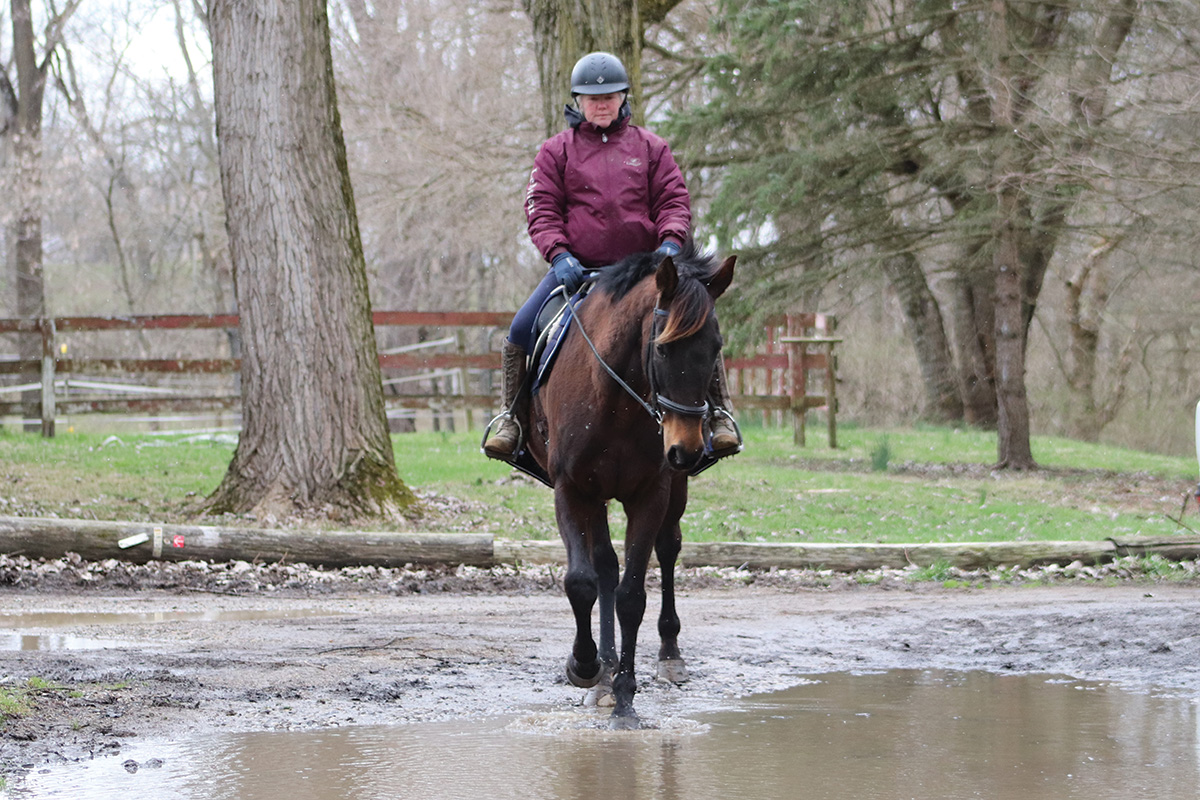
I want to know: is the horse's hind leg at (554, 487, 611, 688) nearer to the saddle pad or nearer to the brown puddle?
the saddle pad

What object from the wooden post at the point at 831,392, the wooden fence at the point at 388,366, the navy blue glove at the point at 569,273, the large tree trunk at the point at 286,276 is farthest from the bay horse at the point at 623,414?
the wooden post at the point at 831,392

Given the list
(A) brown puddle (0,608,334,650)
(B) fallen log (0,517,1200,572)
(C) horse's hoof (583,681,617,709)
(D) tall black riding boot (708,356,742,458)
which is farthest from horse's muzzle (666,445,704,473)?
(B) fallen log (0,517,1200,572)

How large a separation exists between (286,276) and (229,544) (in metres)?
3.12

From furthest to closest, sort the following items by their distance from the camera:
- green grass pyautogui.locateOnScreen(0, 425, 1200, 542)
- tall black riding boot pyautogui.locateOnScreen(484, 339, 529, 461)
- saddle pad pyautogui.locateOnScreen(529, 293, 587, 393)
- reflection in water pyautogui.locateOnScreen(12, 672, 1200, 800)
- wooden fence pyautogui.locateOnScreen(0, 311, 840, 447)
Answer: wooden fence pyautogui.locateOnScreen(0, 311, 840, 447), green grass pyautogui.locateOnScreen(0, 425, 1200, 542), tall black riding boot pyautogui.locateOnScreen(484, 339, 529, 461), saddle pad pyautogui.locateOnScreen(529, 293, 587, 393), reflection in water pyautogui.locateOnScreen(12, 672, 1200, 800)

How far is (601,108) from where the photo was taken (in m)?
6.87

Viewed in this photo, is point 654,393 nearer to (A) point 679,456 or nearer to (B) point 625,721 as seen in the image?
(A) point 679,456

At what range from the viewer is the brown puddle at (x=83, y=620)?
709 cm

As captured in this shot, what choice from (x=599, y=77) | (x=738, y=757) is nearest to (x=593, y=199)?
(x=599, y=77)

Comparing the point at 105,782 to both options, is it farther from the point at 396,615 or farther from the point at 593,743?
the point at 396,615

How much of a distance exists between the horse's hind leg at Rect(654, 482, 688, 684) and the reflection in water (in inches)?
32.3

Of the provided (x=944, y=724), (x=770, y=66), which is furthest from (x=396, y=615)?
(x=770, y=66)

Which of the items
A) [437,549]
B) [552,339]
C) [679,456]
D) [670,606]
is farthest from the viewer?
[437,549]

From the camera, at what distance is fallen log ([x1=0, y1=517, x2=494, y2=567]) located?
10305 mm

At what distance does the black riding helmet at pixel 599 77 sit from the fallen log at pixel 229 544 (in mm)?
5237
